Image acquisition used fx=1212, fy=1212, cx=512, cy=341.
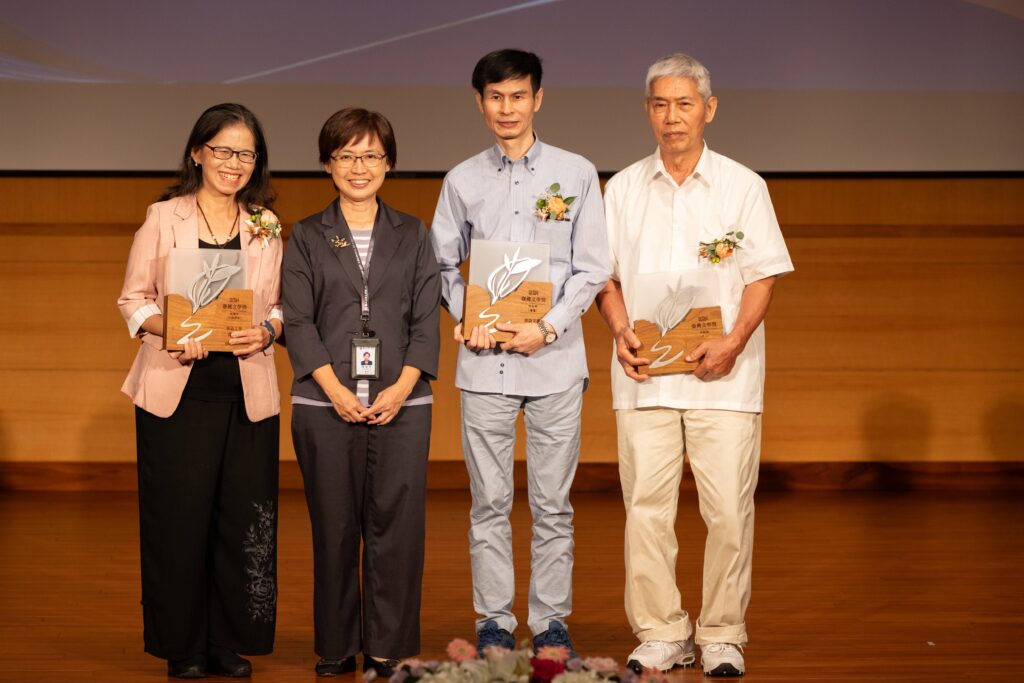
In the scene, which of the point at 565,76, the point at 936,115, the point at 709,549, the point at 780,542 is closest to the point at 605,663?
the point at 709,549

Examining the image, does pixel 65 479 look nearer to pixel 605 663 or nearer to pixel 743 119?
pixel 743 119

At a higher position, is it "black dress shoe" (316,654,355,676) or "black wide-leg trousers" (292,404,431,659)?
"black wide-leg trousers" (292,404,431,659)

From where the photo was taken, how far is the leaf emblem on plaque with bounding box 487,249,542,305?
3.32 metres

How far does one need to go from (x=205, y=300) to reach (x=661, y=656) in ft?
5.13

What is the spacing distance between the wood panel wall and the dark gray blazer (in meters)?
3.45

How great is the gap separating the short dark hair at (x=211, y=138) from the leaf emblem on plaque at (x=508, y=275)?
2.22 feet

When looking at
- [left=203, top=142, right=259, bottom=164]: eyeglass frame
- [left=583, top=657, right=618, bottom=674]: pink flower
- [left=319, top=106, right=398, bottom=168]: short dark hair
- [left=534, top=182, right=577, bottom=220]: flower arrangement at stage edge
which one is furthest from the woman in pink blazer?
[left=583, top=657, right=618, bottom=674]: pink flower

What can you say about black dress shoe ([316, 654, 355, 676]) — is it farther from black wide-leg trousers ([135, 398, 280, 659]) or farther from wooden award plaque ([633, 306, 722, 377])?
wooden award plaque ([633, 306, 722, 377])

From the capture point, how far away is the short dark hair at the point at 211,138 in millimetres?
3281

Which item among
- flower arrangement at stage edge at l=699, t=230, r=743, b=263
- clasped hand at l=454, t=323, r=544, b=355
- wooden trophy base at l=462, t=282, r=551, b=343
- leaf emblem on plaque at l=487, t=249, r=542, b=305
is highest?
flower arrangement at stage edge at l=699, t=230, r=743, b=263

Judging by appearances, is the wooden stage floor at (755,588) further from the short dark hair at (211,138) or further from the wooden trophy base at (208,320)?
the short dark hair at (211,138)

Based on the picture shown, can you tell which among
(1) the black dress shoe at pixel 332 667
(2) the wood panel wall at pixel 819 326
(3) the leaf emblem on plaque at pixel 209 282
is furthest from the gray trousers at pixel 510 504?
(2) the wood panel wall at pixel 819 326

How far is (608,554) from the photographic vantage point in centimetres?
499

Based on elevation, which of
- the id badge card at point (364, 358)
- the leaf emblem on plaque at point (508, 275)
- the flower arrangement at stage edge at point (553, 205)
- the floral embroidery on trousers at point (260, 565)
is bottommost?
the floral embroidery on trousers at point (260, 565)
